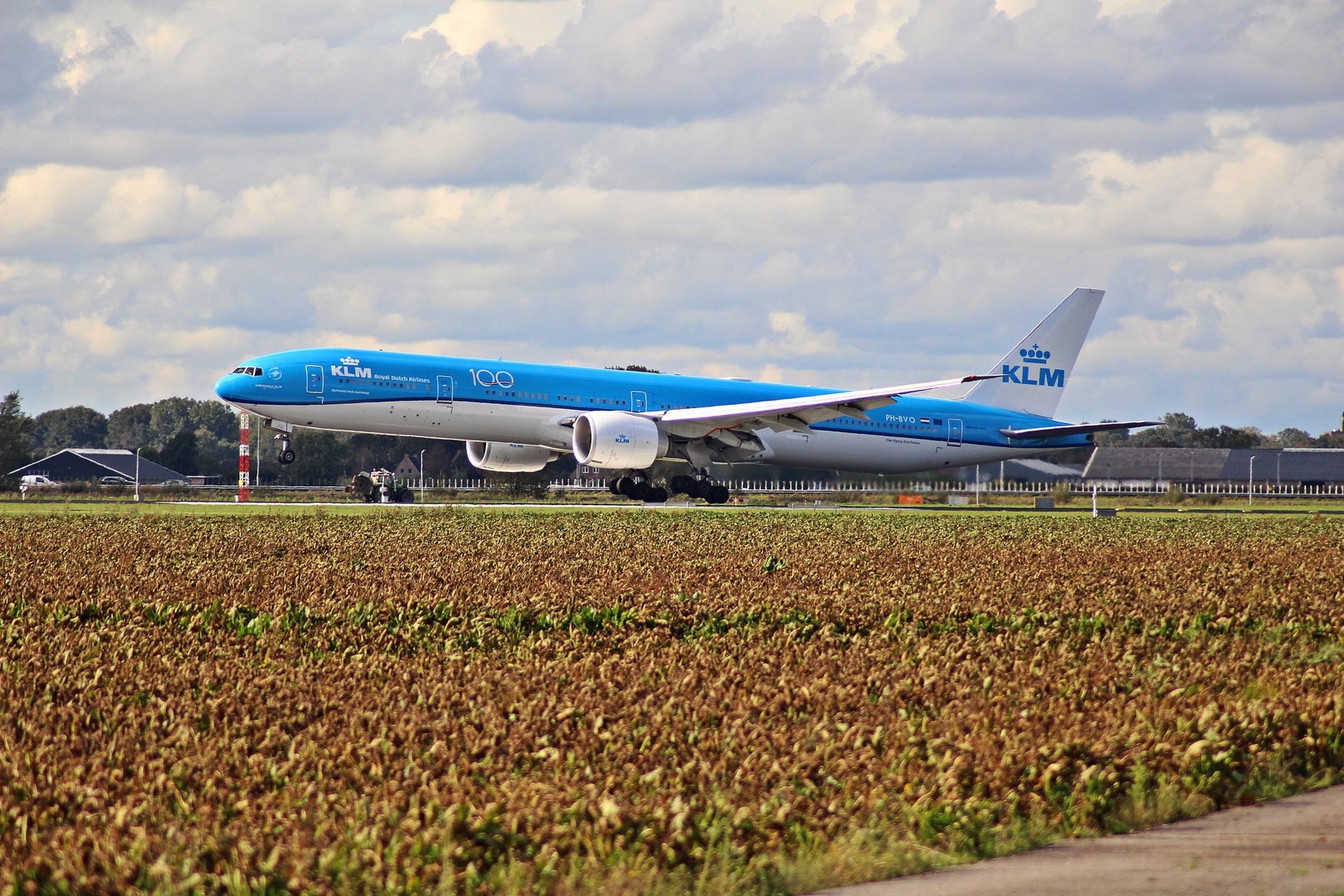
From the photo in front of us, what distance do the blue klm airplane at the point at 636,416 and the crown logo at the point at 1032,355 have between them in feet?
0.30

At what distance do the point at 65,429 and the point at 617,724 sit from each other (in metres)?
166

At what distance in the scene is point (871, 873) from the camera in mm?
4410

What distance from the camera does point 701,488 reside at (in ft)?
124

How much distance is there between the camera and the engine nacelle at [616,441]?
3406cm

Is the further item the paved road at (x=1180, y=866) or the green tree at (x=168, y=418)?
the green tree at (x=168, y=418)

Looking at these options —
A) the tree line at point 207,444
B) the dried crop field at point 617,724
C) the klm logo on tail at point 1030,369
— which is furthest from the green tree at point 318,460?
the dried crop field at point 617,724

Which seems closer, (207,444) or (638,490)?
(638,490)

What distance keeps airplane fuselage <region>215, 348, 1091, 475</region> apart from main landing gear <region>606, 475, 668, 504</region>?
2448 mm

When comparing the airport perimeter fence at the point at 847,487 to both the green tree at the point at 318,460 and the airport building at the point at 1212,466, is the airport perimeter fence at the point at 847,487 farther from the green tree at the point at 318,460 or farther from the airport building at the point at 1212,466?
the airport building at the point at 1212,466

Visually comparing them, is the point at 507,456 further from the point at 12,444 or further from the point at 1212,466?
the point at 1212,466

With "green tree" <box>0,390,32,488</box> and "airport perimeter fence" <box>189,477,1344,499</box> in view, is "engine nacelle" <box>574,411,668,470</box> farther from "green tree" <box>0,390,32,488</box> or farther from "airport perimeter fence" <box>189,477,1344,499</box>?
"green tree" <box>0,390,32,488</box>

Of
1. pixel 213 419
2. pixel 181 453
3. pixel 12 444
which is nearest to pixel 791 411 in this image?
pixel 12 444

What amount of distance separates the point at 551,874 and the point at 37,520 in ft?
80.4

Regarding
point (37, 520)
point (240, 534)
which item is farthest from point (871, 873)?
point (37, 520)
